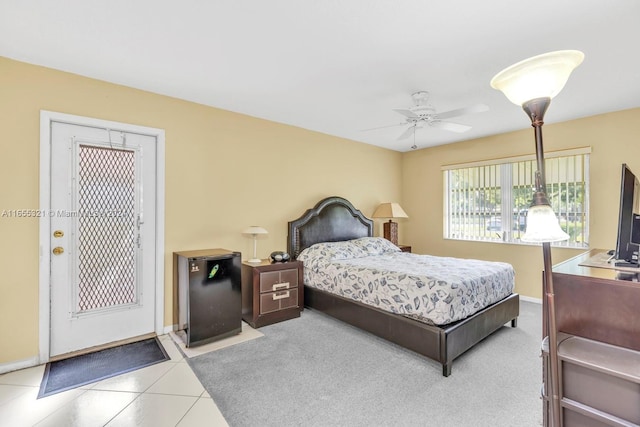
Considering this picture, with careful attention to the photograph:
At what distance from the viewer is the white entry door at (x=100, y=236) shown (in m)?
2.72

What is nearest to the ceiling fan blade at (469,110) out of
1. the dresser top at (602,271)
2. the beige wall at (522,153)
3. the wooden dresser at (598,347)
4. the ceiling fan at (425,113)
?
the ceiling fan at (425,113)

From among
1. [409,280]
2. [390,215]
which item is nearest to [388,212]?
[390,215]

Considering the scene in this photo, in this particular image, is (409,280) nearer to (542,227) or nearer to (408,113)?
(408,113)

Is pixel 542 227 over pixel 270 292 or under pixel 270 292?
over

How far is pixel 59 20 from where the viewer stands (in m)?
1.99

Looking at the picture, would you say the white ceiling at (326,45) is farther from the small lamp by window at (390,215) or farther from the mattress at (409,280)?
the small lamp by window at (390,215)

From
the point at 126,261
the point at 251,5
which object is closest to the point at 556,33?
the point at 251,5

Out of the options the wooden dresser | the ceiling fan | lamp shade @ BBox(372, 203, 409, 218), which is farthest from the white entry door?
lamp shade @ BBox(372, 203, 409, 218)

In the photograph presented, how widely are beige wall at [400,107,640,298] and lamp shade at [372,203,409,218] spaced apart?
78cm

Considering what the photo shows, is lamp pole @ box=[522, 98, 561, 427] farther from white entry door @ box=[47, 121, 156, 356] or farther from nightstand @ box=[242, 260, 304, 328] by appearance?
white entry door @ box=[47, 121, 156, 356]

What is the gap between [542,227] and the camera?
1.07m

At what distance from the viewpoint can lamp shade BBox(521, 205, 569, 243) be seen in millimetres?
1060

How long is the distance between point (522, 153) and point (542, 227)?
4167 mm

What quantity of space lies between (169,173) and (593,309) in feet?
→ 11.9
